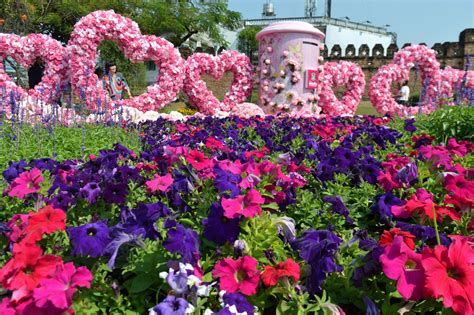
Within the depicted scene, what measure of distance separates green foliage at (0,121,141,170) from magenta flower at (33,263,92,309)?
11.3ft

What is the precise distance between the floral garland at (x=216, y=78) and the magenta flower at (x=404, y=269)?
1244 cm

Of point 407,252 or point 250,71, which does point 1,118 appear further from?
point 250,71

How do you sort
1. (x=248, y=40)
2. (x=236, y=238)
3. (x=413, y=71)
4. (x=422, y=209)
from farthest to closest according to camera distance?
(x=248, y=40) → (x=413, y=71) → (x=422, y=209) → (x=236, y=238)

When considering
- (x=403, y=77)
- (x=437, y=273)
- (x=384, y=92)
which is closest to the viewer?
(x=437, y=273)

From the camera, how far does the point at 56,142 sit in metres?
5.93

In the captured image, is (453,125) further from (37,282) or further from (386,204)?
(37,282)

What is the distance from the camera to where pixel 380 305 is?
1546mm

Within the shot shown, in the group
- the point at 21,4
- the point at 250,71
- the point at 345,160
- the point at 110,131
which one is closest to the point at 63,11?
the point at 21,4

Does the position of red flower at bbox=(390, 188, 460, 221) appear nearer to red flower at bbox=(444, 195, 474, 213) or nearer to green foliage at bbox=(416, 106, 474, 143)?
red flower at bbox=(444, 195, 474, 213)

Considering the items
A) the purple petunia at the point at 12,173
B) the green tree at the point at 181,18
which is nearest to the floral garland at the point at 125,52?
the purple petunia at the point at 12,173

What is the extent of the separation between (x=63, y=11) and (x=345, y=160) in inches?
988

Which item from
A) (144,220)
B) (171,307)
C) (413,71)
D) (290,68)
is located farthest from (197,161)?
(413,71)

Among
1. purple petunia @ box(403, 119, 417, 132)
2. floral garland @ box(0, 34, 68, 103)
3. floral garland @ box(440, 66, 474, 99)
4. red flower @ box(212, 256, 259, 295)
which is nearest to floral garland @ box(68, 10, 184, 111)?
floral garland @ box(0, 34, 68, 103)

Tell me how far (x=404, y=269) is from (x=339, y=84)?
14.6 meters
